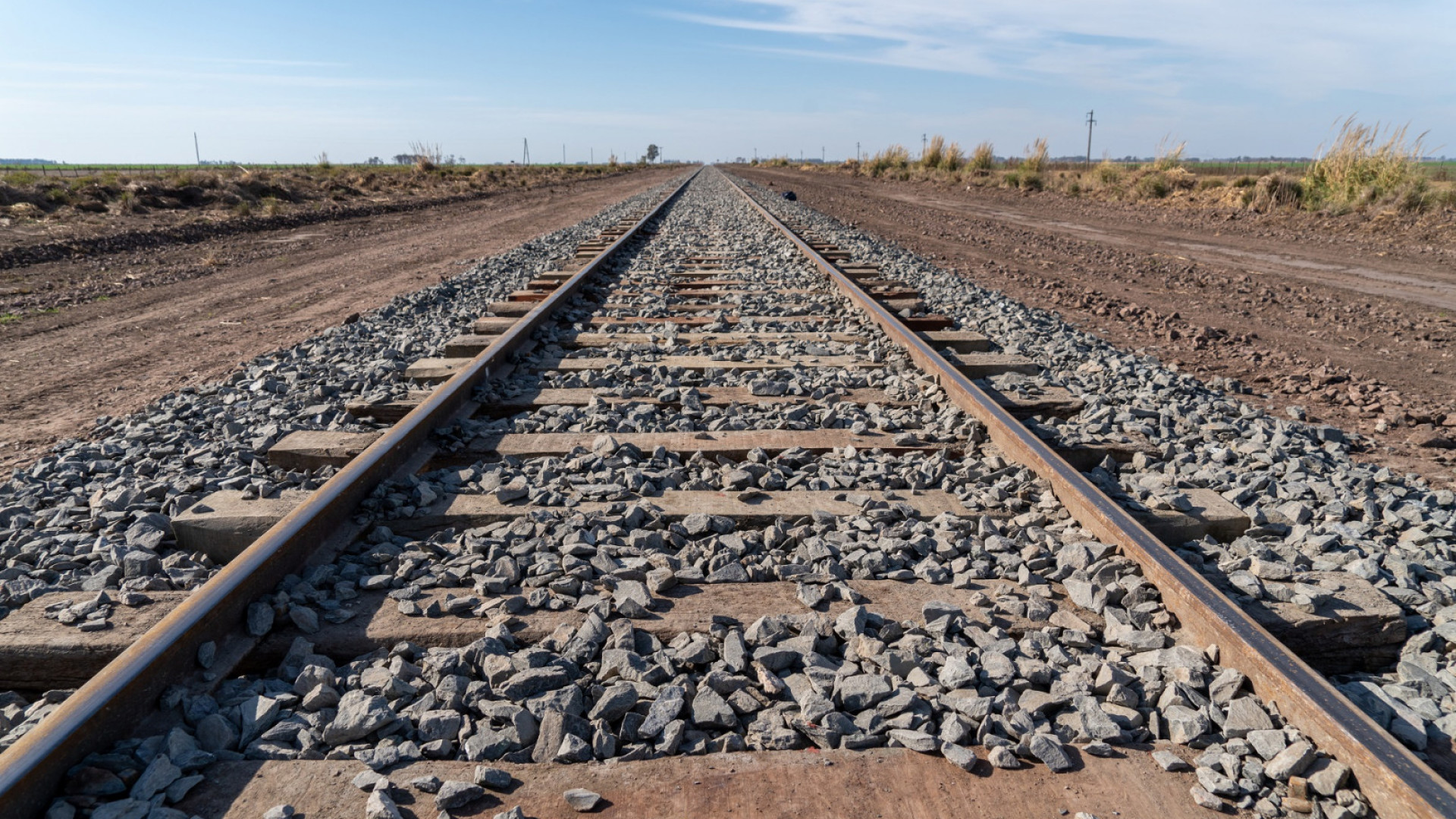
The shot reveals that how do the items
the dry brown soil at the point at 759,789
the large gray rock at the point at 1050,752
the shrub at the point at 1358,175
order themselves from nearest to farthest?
the dry brown soil at the point at 759,789 → the large gray rock at the point at 1050,752 → the shrub at the point at 1358,175

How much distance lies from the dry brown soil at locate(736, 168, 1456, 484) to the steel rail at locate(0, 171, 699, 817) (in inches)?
175

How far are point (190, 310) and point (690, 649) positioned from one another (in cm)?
795

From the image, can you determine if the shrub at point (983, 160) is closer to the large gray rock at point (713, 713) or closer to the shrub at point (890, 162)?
the shrub at point (890, 162)

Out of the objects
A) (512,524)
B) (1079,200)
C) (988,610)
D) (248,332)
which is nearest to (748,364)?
(512,524)

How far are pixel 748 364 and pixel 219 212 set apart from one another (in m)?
17.8

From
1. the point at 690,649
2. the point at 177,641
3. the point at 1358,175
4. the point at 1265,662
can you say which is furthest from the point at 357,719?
the point at 1358,175

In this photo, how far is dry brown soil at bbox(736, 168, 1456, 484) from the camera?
5113mm

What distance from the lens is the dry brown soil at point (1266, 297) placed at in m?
5.11

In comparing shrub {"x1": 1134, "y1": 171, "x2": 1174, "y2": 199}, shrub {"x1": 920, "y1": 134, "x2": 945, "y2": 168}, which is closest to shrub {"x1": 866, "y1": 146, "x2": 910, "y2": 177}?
shrub {"x1": 920, "y1": 134, "x2": 945, "y2": 168}

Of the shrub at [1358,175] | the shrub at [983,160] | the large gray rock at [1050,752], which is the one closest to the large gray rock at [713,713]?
the large gray rock at [1050,752]

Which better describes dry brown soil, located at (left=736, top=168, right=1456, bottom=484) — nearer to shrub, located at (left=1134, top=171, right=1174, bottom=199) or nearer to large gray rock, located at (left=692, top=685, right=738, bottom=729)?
shrub, located at (left=1134, top=171, right=1174, bottom=199)

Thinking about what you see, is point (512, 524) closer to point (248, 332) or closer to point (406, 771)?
point (406, 771)

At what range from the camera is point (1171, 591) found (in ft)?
7.70

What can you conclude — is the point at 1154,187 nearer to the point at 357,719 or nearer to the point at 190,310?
the point at 190,310
